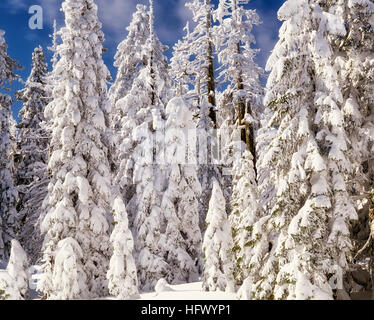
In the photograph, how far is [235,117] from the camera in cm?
2475

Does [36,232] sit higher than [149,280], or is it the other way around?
[36,232]

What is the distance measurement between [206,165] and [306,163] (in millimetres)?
12651

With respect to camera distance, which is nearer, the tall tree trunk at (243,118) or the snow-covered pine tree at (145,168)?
the tall tree trunk at (243,118)

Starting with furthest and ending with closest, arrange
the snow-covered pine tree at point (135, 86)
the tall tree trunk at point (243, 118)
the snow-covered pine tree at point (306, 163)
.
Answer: the snow-covered pine tree at point (135, 86) → the tall tree trunk at point (243, 118) → the snow-covered pine tree at point (306, 163)

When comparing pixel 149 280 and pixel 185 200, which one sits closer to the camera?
pixel 149 280

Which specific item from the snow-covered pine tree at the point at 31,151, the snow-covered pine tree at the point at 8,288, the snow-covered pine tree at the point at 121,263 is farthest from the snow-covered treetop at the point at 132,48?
the snow-covered pine tree at the point at 8,288

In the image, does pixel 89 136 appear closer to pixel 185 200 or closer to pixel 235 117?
pixel 185 200

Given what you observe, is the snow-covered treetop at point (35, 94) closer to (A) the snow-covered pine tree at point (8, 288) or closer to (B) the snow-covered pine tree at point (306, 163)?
(A) the snow-covered pine tree at point (8, 288)

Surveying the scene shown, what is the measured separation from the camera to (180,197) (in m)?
22.8

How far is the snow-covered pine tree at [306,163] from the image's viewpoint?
1137 cm

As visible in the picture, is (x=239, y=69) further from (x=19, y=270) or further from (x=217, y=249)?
(x=19, y=270)

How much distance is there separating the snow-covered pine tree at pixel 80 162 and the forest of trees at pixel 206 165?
0.07 metres

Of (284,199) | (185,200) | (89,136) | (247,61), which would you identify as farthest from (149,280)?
(247,61)
